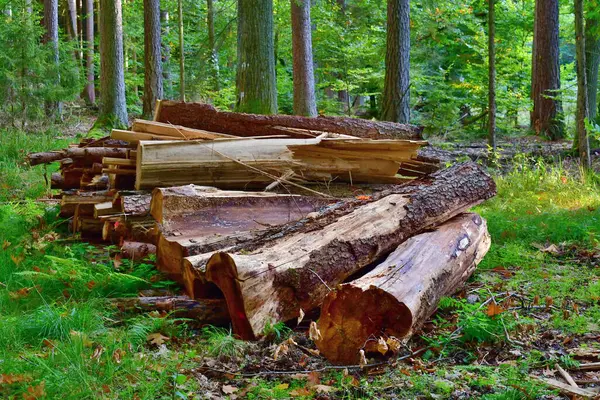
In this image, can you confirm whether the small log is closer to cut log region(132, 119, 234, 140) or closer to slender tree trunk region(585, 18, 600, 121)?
cut log region(132, 119, 234, 140)

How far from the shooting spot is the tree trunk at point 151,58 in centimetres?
1612

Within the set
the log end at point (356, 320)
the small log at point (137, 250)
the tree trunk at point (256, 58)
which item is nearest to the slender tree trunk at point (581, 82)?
the tree trunk at point (256, 58)

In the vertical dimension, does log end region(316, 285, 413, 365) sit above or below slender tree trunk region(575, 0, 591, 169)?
below

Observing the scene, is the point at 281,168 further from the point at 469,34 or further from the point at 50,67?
the point at 469,34

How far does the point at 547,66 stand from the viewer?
1578 centimetres

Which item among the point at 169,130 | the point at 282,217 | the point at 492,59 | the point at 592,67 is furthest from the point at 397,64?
the point at 282,217

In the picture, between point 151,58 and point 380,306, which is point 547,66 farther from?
point 380,306

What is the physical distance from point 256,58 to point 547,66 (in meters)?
9.33

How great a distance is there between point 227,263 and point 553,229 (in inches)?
186

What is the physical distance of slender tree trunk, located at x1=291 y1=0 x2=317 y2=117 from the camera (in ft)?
48.2

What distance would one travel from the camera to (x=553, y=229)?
7.02 m

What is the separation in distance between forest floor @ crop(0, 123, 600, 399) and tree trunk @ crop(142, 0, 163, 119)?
1099 cm

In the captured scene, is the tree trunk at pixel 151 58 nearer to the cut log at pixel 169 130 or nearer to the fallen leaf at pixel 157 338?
the cut log at pixel 169 130

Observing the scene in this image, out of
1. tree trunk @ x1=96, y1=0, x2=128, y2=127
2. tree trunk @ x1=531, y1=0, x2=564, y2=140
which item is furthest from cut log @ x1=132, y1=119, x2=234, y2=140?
tree trunk @ x1=531, y1=0, x2=564, y2=140
